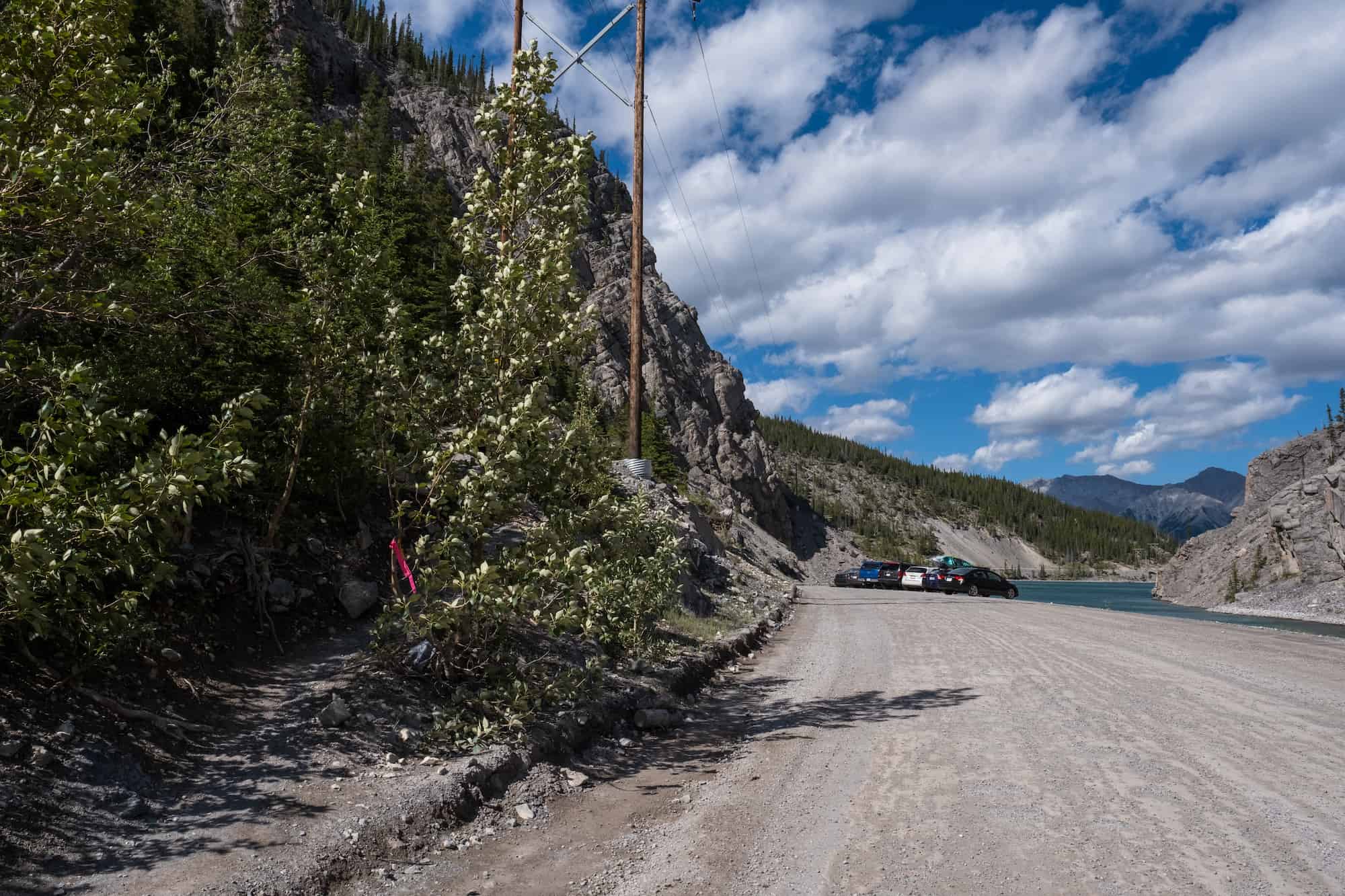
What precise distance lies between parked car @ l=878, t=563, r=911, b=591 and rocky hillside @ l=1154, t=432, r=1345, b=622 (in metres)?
15.0

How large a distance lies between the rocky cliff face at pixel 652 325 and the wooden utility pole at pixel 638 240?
58.0 metres

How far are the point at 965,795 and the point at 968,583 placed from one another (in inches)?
1295

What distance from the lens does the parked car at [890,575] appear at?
4178 centimetres

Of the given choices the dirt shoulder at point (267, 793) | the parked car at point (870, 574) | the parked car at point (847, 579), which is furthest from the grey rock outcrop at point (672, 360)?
the dirt shoulder at point (267, 793)

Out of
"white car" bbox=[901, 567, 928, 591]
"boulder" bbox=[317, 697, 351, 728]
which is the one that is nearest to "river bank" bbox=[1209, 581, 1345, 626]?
"white car" bbox=[901, 567, 928, 591]

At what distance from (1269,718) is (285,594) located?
35.0 feet

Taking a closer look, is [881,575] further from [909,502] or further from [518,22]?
[909,502]

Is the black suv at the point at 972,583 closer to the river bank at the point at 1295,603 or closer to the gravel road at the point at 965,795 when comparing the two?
the river bank at the point at 1295,603

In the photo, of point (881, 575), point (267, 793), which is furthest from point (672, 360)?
point (267, 793)

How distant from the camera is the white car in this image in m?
38.1

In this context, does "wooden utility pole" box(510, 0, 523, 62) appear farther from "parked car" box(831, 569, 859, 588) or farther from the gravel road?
"parked car" box(831, 569, 859, 588)

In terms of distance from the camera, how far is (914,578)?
38656mm

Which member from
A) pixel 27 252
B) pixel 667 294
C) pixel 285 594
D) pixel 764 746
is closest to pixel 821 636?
pixel 764 746

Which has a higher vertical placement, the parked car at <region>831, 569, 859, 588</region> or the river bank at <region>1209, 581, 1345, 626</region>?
the parked car at <region>831, 569, 859, 588</region>
